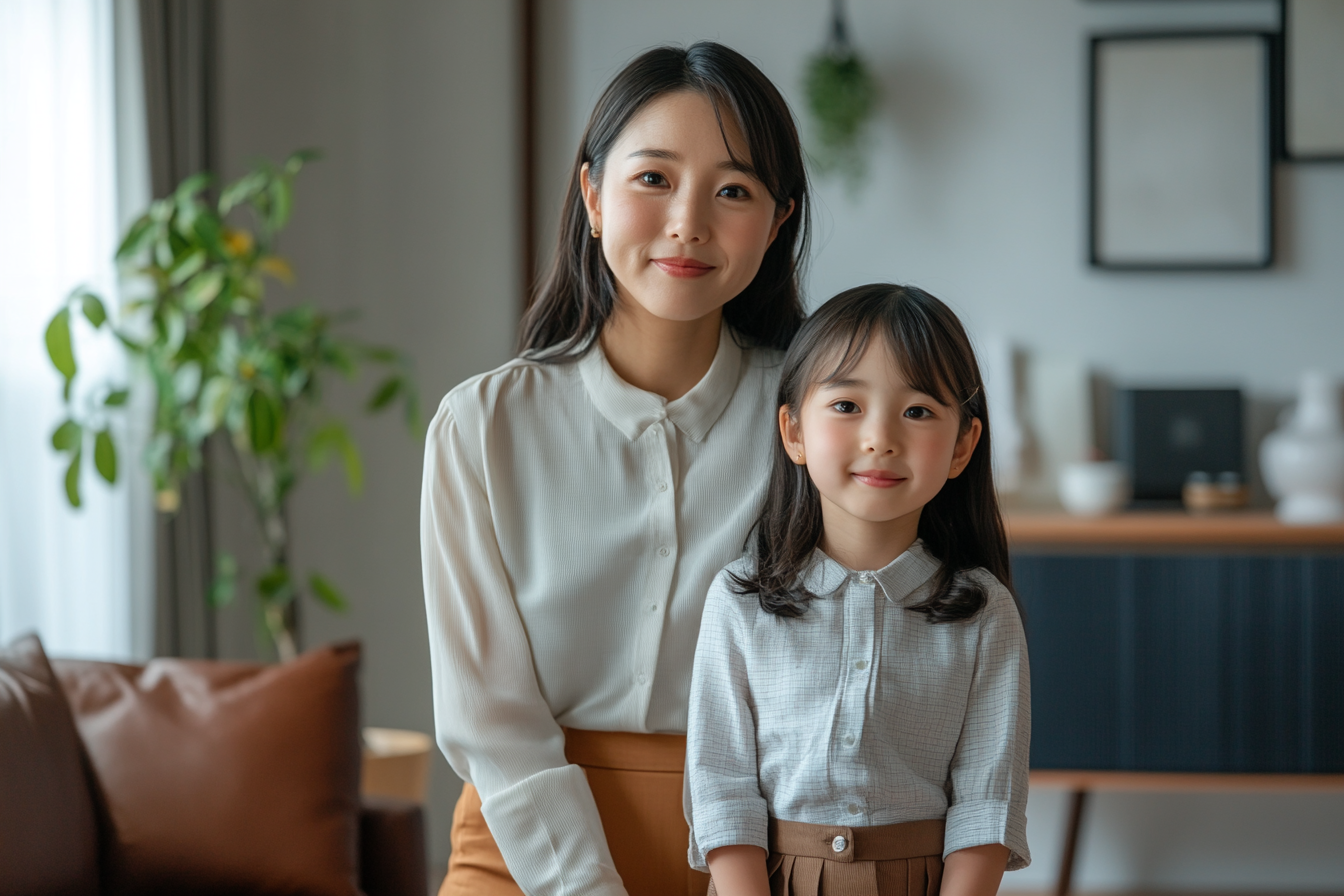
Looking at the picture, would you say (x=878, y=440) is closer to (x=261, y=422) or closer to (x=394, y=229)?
(x=261, y=422)

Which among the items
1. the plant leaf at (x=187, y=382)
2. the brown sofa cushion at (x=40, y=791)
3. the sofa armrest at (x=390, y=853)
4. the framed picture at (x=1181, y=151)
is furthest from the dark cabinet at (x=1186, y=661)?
the brown sofa cushion at (x=40, y=791)

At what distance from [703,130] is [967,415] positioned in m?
0.36

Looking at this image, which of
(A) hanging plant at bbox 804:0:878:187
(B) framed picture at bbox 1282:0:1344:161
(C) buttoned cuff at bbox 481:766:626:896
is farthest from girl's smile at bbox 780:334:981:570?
(B) framed picture at bbox 1282:0:1344:161

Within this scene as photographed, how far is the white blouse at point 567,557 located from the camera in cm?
123

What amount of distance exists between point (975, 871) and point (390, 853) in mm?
1073

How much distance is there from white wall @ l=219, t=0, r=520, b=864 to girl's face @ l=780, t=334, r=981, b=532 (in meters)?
2.17

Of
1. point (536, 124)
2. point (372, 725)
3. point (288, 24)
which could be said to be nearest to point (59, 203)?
point (288, 24)

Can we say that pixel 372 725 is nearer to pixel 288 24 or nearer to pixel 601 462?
pixel 288 24

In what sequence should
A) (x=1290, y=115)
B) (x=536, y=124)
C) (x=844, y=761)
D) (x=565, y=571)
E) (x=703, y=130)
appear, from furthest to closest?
(x=536, y=124) → (x=1290, y=115) → (x=565, y=571) → (x=703, y=130) → (x=844, y=761)

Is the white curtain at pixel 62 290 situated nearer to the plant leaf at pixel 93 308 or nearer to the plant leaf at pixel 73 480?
the plant leaf at pixel 73 480

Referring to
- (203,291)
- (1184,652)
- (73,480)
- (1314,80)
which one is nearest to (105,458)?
(73,480)

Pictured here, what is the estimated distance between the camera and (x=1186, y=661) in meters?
2.61

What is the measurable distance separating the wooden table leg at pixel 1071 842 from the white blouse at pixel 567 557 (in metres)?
1.90

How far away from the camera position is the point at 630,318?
1324 millimetres
